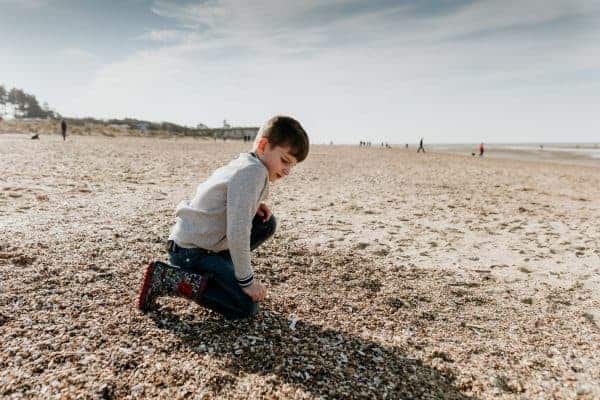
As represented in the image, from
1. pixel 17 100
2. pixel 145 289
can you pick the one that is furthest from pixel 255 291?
pixel 17 100

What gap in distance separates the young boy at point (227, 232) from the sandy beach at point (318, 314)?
0.23m

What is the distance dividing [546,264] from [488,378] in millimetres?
3115


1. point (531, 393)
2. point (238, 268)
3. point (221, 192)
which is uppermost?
point (221, 192)

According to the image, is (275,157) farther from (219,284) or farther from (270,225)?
(219,284)

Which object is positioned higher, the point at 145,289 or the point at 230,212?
the point at 230,212

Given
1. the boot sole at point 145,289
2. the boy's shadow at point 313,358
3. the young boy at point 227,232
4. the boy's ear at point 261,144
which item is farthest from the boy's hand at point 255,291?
the boy's ear at point 261,144

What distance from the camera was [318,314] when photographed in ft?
11.4

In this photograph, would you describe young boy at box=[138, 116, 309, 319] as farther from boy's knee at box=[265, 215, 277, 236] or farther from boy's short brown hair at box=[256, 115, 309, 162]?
boy's knee at box=[265, 215, 277, 236]

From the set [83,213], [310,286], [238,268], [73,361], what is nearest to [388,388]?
[238,268]

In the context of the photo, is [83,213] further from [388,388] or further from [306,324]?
[388,388]

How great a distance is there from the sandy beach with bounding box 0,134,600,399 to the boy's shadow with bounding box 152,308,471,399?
14 mm

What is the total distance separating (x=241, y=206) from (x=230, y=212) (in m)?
0.09

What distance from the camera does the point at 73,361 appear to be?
2.50 meters

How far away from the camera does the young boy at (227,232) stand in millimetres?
2773
